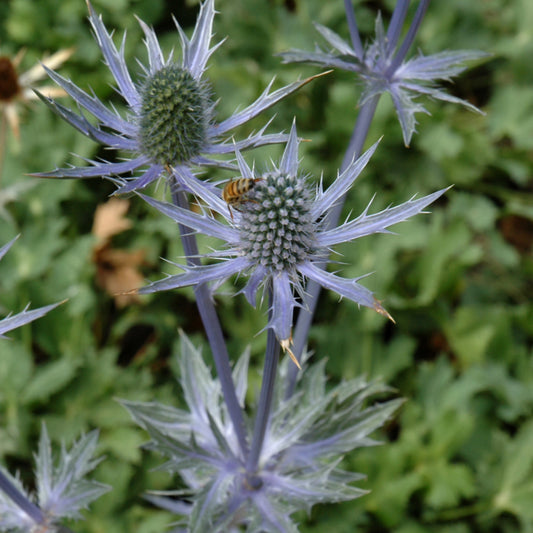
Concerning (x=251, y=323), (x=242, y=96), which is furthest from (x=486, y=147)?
(x=251, y=323)

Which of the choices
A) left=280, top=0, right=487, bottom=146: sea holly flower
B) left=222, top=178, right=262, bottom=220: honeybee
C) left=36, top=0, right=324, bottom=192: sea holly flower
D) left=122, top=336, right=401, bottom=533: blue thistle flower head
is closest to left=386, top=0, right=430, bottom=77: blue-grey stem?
left=280, top=0, right=487, bottom=146: sea holly flower

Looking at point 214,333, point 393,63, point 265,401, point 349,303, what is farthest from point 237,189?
point 349,303

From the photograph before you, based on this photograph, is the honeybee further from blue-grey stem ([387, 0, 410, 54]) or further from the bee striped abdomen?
blue-grey stem ([387, 0, 410, 54])

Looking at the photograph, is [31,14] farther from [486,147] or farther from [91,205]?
[486,147]

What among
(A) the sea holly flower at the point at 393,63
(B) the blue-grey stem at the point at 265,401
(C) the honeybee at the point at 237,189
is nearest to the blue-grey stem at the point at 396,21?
(A) the sea holly flower at the point at 393,63

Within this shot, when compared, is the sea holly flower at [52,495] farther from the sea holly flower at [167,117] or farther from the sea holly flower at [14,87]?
the sea holly flower at [14,87]

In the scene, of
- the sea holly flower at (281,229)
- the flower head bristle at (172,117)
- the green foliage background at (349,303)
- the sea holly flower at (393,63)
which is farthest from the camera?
the green foliage background at (349,303)

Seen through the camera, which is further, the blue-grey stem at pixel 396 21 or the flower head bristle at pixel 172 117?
the blue-grey stem at pixel 396 21
